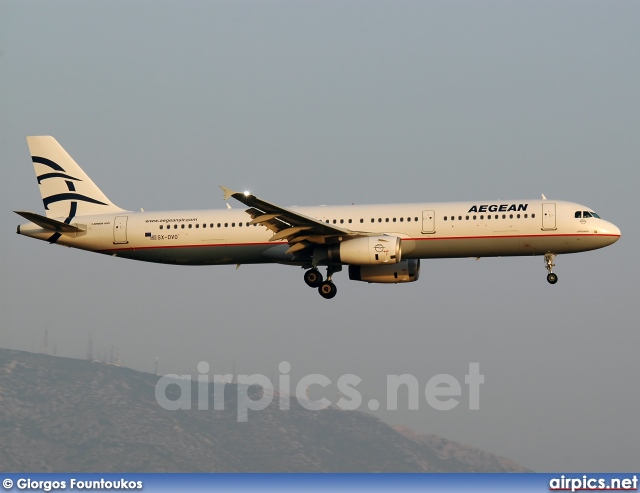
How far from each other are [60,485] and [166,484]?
693 cm

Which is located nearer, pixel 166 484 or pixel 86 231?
pixel 166 484

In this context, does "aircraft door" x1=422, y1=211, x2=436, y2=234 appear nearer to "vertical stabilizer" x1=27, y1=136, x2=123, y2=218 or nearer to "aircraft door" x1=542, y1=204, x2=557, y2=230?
"aircraft door" x1=542, y1=204, x2=557, y2=230

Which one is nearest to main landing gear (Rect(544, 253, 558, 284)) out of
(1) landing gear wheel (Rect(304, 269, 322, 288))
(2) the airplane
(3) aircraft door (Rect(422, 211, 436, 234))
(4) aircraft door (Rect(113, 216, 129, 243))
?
(2) the airplane

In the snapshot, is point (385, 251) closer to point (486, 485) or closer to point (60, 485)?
point (486, 485)

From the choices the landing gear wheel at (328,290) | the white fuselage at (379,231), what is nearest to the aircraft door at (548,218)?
the white fuselage at (379,231)

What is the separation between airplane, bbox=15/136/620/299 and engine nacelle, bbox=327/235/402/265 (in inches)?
2.0

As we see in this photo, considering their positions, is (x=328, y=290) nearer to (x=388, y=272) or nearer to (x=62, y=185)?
(x=388, y=272)

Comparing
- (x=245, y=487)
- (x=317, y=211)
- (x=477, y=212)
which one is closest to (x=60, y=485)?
(x=245, y=487)

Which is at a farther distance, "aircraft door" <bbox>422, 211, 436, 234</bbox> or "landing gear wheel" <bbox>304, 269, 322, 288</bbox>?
"landing gear wheel" <bbox>304, 269, 322, 288</bbox>

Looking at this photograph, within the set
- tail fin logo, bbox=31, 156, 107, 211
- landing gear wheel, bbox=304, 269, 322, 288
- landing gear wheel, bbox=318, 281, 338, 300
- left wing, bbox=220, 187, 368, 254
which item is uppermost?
tail fin logo, bbox=31, 156, 107, 211

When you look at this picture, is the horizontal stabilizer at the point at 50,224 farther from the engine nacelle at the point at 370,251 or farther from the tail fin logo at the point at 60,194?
the engine nacelle at the point at 370,251

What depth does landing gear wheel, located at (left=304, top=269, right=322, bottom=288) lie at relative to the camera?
6006 cm

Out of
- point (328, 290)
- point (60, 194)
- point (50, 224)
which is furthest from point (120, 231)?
point (328, 290)

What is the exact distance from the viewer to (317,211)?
196 ft
